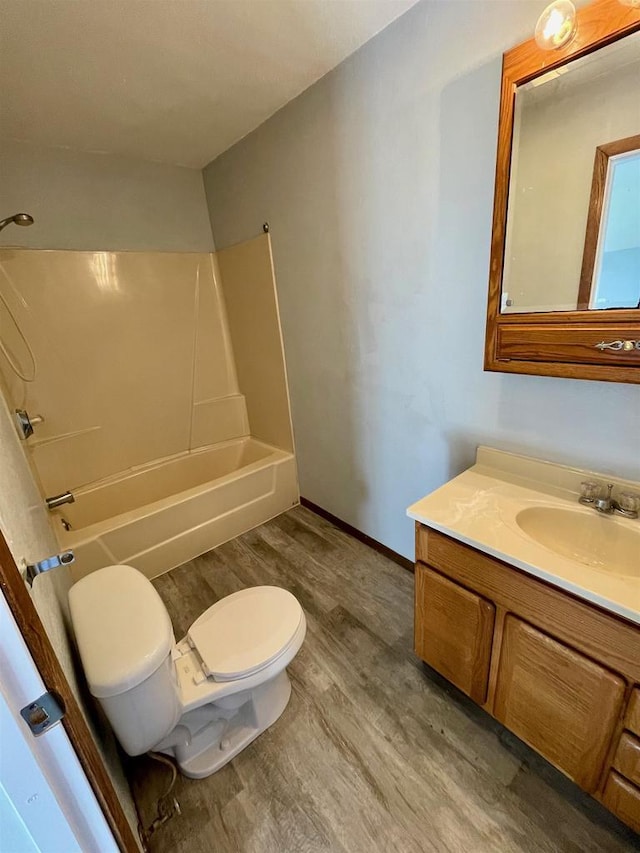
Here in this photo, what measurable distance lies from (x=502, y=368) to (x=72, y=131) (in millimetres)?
2337

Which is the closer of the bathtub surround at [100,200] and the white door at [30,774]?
the white door at [30,774]

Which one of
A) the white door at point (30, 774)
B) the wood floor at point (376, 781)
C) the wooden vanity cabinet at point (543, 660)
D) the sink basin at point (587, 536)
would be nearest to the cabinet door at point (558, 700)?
the wooden vanity cabinet at point (543, 660)

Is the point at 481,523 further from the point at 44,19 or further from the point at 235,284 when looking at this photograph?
the point at 235,284

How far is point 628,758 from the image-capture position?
2.81ft

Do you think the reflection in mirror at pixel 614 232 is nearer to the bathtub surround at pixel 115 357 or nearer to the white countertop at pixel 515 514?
the white countertop at pixel 515 514

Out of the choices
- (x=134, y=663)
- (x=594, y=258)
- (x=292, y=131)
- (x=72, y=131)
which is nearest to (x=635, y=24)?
(x=594, y=258)

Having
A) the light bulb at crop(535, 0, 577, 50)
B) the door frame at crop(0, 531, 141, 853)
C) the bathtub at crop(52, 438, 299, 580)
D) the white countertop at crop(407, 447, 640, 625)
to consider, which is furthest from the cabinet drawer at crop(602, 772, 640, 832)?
the bathtub at crop(52, 438, 299, 580)

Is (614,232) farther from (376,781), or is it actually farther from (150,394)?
(150,394)

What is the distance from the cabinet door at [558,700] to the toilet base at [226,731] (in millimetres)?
774

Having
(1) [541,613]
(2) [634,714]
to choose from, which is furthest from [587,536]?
→ (2) [634,714]

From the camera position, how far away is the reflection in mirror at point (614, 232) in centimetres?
96

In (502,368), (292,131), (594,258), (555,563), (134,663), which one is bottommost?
(134,663)

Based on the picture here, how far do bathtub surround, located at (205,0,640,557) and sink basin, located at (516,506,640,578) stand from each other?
186 millimetres

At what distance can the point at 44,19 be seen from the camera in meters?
1.15
